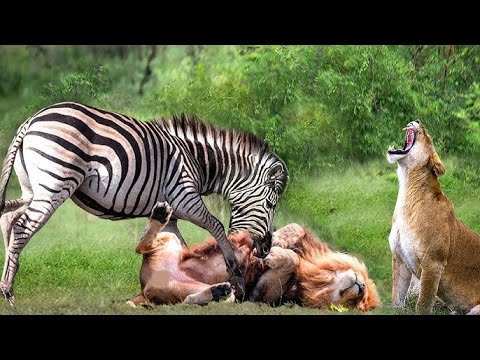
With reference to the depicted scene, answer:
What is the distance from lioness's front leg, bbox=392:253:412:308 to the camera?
10.3 metres

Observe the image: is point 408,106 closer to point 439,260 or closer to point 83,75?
point 439,260

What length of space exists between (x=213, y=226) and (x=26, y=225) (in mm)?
1533

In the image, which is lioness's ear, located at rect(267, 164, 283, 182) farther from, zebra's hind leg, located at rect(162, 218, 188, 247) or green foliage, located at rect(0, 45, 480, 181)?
zebra's hind leg, located at rect(162, 218, 188, 247)

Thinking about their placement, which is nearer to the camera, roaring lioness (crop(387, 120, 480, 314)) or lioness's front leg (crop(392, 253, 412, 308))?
roaring lioness (crop(387, 120, 480, 314))

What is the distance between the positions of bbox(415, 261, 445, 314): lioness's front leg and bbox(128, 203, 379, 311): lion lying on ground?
412 mm

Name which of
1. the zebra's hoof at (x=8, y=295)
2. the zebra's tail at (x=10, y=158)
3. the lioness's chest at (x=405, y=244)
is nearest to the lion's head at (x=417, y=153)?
the lioness's chest at (x=405, y=244)

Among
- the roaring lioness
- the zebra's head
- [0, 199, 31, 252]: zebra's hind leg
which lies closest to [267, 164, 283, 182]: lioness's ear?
the zebra's head

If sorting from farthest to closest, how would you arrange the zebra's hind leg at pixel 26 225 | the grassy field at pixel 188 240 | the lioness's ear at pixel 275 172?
the lioness's ear at pixel 275 172 < the grassy field at pixel 188 240 < the zebra's hind leg at pixel 26 225

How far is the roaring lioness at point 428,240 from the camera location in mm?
10109

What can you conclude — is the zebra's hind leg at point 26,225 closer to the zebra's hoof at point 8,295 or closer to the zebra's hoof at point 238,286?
the zebra's hoof at point 8,295

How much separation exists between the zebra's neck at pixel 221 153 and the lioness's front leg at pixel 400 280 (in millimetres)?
1412

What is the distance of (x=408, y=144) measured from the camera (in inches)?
408

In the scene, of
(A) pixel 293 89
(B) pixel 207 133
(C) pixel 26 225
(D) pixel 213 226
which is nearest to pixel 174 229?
(D) pixel 213 226

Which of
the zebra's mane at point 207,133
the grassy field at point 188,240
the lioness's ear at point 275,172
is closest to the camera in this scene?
the grassy field at point 188,240
